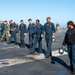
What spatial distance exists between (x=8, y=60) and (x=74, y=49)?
4023 millimetres

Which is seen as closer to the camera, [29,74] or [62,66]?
[29,74]

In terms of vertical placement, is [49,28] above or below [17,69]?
above

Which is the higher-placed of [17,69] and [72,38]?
[72,38]

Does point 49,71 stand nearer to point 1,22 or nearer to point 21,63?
point 21,63

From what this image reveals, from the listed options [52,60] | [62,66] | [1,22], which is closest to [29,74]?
[62,66]

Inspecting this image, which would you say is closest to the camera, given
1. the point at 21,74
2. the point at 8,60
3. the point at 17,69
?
the point at 21,74

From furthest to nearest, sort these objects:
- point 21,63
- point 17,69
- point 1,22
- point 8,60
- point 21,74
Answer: point 1,22
point 8,60
point 21,63
point 17,69
point 21,74

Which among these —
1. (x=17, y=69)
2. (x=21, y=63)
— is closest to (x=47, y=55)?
(x=21, y=63)

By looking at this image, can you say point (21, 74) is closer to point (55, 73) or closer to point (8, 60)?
point (55, 73)

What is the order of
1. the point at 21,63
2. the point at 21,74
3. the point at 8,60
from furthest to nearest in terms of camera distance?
the point at 8,60
the point at 21,63
the point at 21,74

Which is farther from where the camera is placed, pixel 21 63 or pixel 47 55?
pixel 47 55

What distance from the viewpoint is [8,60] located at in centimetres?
1238

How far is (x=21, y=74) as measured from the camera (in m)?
9.55

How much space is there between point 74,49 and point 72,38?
429 millimetres
